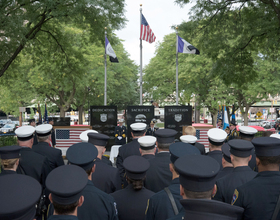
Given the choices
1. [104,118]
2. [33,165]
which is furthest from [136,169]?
[104,118]

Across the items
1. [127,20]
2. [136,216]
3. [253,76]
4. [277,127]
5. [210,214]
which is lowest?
[277,127]

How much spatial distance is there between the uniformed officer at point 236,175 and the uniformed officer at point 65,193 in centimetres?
198

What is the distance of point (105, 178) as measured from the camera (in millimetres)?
3809

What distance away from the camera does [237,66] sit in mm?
12234

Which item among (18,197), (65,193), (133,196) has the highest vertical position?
(18,197)

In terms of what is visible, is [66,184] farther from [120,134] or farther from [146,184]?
[120,134]

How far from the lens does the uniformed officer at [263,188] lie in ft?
8.22

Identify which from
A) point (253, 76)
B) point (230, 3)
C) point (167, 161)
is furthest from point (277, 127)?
point (167, 161)

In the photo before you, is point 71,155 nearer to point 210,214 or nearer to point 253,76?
point 210,214

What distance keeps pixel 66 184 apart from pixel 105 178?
1.78 metres

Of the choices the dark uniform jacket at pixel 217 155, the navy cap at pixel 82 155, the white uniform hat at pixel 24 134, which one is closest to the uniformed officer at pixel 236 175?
the dark uniform jacket at pixel 217 155

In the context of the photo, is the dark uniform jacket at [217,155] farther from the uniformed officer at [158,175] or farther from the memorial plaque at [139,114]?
the memorial plaque at [139,114]

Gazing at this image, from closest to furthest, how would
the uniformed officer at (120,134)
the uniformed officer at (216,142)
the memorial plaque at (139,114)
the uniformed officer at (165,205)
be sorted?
the uniformed officer at (165,205)
the uniformed officer at (216,142)
the uniformed officer at (120,134)
the memorial plaque at (139,114)

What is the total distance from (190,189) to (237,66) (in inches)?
448
